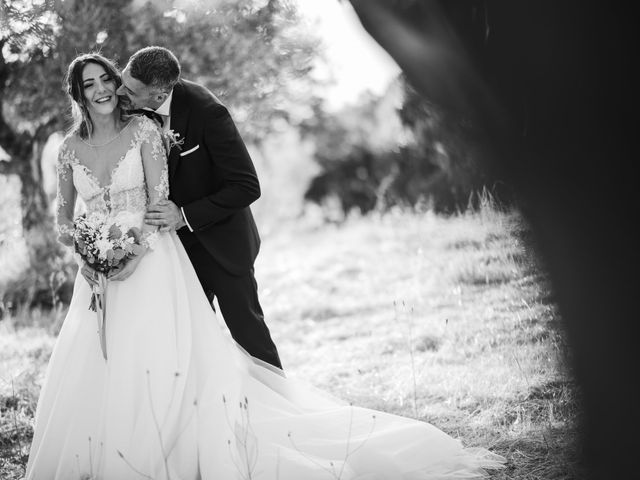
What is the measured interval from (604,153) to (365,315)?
4.87m

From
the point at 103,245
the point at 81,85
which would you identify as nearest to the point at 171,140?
the point at 81,85

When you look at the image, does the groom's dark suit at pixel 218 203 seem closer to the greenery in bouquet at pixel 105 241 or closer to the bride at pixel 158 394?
the bride at pixel 158 394

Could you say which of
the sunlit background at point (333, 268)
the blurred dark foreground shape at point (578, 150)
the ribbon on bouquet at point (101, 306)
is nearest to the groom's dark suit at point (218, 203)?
the ribbon on bouquet at point (101, 306)

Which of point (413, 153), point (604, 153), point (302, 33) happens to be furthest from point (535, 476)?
point (413, 153)

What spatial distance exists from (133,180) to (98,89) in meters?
0.44

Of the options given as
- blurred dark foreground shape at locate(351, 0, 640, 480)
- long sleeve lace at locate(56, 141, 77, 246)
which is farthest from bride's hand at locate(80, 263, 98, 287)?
blurred dark foreground shape at locate(351, 0, 640, 480)

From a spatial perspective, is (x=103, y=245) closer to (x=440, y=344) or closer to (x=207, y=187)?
(x=207, y=187)

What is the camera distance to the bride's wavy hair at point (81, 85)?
324cm

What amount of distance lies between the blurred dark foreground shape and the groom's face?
1350 mm

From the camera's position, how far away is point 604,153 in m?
2.09

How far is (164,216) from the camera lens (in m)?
3.21

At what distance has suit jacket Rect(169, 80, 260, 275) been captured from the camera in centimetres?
326

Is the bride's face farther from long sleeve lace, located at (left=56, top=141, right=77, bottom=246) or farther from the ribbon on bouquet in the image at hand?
the ribbon on bouquet

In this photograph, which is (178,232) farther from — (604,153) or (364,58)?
(364,58)
